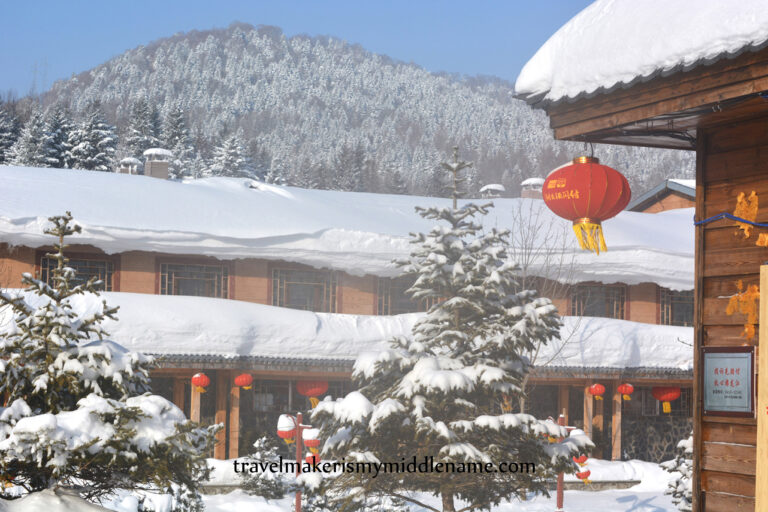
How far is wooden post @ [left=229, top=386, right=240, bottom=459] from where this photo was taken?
2323cm

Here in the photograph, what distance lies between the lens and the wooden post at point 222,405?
76.3 feet

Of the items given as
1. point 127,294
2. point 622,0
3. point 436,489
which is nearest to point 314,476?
point 436,489

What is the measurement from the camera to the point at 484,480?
12.4 meters

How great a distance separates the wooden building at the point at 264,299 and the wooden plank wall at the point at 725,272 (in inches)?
629

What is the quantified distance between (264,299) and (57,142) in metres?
35.8

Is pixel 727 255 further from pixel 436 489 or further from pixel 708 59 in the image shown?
→ pixel 436 489

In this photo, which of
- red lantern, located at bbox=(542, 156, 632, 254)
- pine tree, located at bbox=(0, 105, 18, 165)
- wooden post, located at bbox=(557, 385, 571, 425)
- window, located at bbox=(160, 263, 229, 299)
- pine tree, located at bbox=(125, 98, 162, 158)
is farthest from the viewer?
pine tree, located at bbox=(125, 98, 162, 158)

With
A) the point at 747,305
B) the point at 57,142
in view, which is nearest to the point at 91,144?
the point at 57,142

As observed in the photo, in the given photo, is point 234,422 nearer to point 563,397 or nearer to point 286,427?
point 286,427

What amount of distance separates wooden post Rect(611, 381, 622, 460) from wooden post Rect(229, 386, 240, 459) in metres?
10.1

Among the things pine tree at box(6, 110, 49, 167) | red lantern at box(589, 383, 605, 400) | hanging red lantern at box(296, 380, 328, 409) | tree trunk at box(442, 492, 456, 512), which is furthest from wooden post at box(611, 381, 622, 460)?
pine tree at box(6, 110, 49, 167)

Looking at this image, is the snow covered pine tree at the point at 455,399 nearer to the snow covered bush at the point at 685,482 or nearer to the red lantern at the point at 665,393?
the snow covered bush at the point at 685,482

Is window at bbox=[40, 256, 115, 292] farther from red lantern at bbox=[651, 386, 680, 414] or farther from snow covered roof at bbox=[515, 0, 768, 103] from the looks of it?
snow covered roof at bbox=[515, 0, 768, 103]

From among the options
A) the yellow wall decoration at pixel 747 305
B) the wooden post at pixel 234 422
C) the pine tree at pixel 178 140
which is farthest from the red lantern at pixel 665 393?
the pine tree at pixel 178 140
